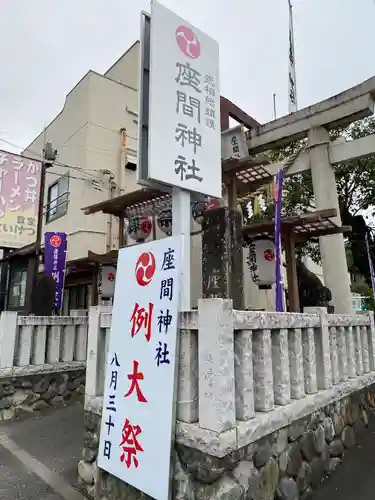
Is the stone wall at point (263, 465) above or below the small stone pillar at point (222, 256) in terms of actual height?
below

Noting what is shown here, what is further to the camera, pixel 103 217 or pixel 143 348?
pixel 103 217

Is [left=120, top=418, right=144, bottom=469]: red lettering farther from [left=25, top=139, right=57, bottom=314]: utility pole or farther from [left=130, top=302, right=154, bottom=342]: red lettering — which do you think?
[left=25, top=139, right=57, bottom=314]: utility pole

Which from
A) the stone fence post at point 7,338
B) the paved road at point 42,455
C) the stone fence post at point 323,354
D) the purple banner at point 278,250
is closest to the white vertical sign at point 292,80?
the purple banner at point 278,250

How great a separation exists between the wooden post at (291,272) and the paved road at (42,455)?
4.85 metres

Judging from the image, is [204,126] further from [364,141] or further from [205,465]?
[364,141]

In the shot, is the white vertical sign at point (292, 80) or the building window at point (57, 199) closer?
the white vertical sign at point (292, 80)

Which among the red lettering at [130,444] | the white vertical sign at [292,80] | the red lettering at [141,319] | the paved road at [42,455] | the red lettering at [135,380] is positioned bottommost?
the paved road at [42,455]

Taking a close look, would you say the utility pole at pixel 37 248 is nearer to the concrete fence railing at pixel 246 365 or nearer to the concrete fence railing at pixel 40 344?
the concrete fence railing at pixel 40 344

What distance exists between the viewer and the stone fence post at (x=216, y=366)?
2.70 m

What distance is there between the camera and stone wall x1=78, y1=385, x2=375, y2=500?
2.77m

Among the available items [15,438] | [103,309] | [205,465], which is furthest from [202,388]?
[15,438]

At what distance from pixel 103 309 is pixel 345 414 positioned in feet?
12.4

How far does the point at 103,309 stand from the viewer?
4145 millimetres

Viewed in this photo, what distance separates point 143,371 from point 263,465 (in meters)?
1.37
